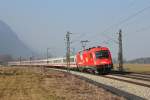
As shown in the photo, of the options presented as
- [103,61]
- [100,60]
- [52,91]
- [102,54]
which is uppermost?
[102,54]

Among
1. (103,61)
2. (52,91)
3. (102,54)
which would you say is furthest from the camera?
(102,54)

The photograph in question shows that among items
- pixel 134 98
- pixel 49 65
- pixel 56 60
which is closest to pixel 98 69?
pixel 134 98

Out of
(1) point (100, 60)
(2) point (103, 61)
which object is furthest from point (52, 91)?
(1) point (100, 60)

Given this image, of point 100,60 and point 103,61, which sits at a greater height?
point 100,60

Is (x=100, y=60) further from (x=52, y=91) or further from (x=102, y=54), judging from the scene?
(x=52, y=91)

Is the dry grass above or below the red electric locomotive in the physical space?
below

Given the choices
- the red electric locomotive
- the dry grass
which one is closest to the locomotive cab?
the red electric locomotive

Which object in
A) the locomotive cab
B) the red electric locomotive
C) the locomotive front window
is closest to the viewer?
the locomotive cab

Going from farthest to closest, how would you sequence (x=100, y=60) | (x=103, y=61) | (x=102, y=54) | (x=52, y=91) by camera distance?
1. (x=102, y=54)
2. (x=100, y=60)
3. (x=103, y=61)
4. (x=52, y=91)

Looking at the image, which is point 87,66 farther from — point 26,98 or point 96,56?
point 26,98

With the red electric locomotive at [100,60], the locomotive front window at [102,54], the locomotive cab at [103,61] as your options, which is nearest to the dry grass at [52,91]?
the locomotive cab at [103,61]

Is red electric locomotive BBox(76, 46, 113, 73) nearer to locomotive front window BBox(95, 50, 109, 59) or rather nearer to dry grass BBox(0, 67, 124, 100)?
locomotive front window BBox(95, 50, 109, 59)

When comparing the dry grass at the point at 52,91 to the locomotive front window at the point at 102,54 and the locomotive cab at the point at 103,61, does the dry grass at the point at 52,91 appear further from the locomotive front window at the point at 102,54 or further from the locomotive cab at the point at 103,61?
the locomotive front window at the point at 102,54

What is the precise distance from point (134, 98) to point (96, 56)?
30.9 m
